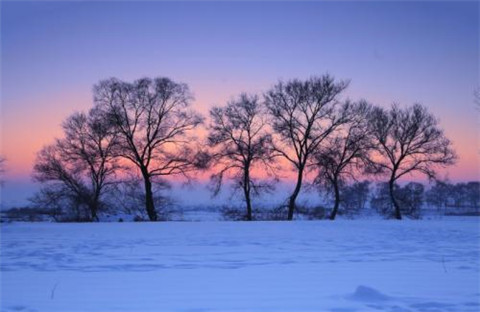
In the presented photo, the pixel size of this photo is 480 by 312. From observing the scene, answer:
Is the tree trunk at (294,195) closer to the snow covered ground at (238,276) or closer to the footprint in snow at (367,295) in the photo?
the snow covered ground at (238,276)

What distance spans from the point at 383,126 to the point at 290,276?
2702cm

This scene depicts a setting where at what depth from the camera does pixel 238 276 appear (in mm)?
7629

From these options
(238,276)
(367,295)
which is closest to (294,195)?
(238,276)

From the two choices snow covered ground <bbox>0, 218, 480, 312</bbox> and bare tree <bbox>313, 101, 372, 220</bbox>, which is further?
bare tree <bbox>313, 101, 372, 220</bbox>

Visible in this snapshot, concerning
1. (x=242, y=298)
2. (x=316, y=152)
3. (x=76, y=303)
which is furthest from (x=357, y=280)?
(x=316, y=152)

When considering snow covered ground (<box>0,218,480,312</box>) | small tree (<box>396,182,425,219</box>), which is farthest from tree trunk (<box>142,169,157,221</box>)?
small tree (<box>396,182,425,219</box>)

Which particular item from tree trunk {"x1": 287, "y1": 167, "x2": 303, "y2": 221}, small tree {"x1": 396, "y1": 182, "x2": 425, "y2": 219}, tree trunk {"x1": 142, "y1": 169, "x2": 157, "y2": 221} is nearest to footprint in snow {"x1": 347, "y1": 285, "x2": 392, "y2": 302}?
tree trunk {"x1": 287, "y1": 167, "x2": 303, "y2": 221}

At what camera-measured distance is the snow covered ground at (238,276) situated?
588 centimetres

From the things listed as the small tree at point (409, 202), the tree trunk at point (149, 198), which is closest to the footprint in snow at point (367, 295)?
the tree trunk at point (149, 198)

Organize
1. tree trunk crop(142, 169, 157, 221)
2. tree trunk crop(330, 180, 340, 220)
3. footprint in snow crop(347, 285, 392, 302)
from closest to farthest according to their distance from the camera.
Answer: footprint in snow crop(347, 285, 392, 302) < tree trunk crop(142, 169, 157, 221) < tree trunk crop(330, 180, 340, 220)

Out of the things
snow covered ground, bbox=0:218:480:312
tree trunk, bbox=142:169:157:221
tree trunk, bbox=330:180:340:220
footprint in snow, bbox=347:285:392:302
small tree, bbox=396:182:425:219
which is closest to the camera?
snow covered ground, bbox=0:218:480:312

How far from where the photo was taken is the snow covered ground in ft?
19.3

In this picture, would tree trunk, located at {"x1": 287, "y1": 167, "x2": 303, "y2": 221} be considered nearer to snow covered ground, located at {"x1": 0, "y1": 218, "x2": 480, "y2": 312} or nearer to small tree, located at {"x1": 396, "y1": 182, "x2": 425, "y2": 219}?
small tree, located at {"x1": 396, "y1": 182, "x2": 425, "y2": 219}

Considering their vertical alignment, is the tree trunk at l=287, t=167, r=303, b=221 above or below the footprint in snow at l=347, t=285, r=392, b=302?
above
